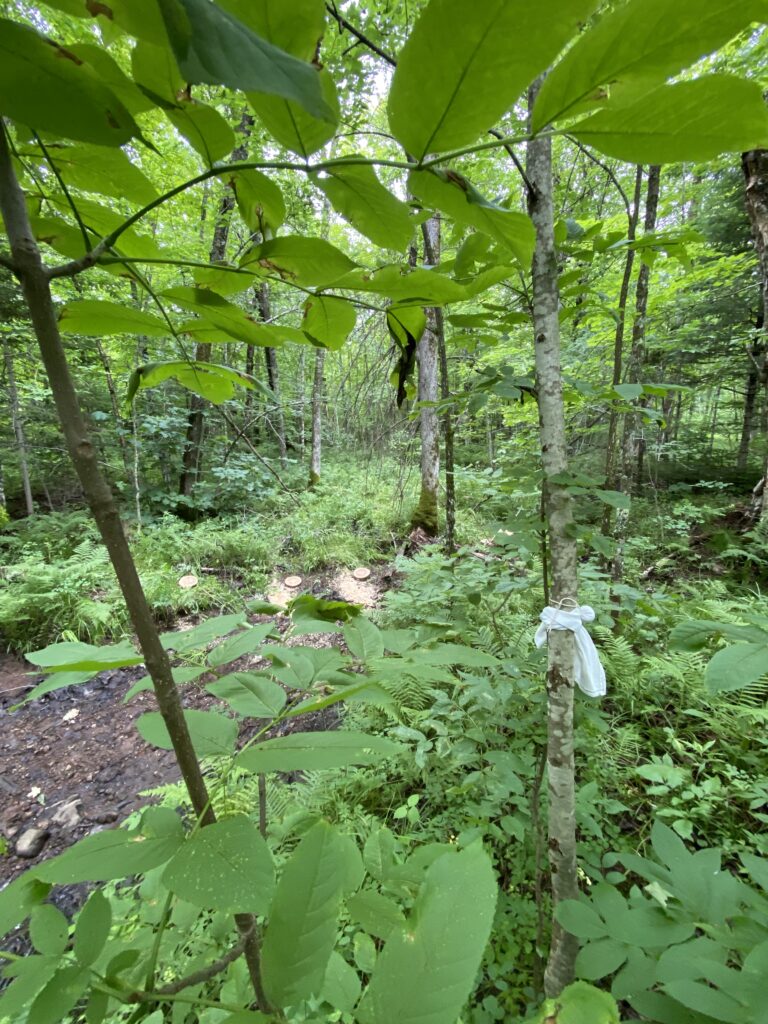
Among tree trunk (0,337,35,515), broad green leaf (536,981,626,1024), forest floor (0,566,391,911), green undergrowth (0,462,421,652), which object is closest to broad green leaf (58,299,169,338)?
broad green leaf (536,981,626,1024)

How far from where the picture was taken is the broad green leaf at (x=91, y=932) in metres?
0.40

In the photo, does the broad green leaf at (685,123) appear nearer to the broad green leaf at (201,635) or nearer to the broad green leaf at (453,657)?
the broad green leaf at (453,657)

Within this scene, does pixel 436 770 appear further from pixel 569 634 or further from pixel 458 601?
pixel 569 634

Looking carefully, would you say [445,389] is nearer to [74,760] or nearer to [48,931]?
[48,931]

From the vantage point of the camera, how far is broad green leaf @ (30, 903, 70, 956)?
0.46 metres

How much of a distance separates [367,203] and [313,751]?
2.00ft

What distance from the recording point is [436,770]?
211cm

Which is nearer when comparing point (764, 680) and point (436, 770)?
point (436, 770)

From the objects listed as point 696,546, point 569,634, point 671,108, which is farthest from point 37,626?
point 696,546

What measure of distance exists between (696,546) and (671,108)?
6081 millimetres

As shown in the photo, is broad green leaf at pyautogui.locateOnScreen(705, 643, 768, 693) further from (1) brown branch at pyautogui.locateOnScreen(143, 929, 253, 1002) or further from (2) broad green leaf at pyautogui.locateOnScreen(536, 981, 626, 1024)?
(1) brown branch at pyautogui.locateOnScreen(143, 929, 253, 1002)

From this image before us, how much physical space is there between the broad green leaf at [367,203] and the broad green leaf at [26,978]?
34.0 inches

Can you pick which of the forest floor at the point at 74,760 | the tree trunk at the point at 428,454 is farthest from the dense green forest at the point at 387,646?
the tree trunk at the point at 428,454

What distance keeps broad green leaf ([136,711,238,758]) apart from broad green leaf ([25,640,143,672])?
3.1 inches
